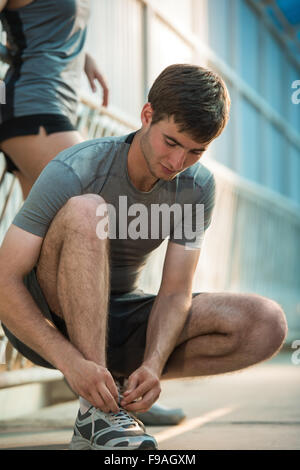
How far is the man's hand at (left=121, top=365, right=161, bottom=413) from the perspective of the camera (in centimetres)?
134

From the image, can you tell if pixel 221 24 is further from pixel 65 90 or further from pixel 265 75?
pixel 65 90

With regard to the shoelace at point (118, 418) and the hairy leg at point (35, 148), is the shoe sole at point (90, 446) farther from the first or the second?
the hairy leg at point (35, 148)

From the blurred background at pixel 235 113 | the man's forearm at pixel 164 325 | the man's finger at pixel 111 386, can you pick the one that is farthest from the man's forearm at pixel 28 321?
the blurred background at pixel 235 113

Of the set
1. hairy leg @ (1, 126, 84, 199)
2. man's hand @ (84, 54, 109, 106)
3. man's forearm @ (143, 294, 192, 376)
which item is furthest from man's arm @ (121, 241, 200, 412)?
man's hand @ (84, 54, 109, 106)

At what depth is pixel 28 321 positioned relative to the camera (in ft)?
4.56

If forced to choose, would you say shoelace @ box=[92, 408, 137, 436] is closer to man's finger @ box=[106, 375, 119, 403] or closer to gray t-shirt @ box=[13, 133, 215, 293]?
man's finger @ box=[106, 375, 119, 403]

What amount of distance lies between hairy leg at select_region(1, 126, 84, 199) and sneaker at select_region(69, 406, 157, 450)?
746 mm

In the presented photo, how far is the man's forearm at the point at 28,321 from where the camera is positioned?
1356 mm

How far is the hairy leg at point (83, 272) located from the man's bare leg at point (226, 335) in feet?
1.17

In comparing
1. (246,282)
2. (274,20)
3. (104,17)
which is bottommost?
(246,282)

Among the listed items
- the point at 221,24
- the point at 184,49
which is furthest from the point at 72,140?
the point at 221,24

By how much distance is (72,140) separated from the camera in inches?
73.5

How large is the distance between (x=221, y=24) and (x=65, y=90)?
4973 mm

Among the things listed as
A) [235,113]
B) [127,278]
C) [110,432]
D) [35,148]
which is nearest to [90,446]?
[110,432]
